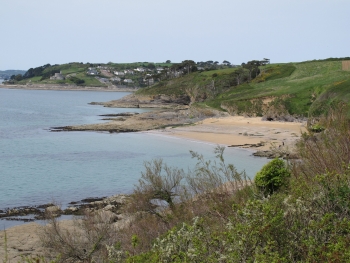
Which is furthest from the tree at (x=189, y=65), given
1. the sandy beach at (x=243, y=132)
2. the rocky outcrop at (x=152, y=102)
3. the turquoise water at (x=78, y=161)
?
the turquoise water at (x=78, y=161)

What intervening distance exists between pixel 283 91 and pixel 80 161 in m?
35.3

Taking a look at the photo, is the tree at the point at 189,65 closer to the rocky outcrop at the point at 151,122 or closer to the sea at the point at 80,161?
the rocky outcrop at the point at 151,122

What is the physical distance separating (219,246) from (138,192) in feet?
35.6

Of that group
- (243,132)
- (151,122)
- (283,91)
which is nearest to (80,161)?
(243,132)

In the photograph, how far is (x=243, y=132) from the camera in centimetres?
4678

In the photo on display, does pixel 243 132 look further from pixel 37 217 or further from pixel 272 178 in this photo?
pixel 272 178

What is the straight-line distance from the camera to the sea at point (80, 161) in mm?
26369

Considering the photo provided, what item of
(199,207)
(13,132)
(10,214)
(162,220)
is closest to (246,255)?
(199,207)

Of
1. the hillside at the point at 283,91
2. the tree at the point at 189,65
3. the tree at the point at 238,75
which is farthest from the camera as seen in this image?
the tree at the point at 189,65

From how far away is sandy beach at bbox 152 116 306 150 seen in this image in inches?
1606

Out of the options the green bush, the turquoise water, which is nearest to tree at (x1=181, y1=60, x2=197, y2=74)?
the turquoise water

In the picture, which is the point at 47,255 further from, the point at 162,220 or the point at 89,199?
the point at 89,199

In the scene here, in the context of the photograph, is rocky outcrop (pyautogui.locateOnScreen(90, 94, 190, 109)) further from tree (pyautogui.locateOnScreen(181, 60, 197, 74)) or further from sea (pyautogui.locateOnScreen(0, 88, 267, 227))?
sea (pyautogui.locateOnScreen(0, 88, 267, 227))

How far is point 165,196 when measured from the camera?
17.5 metres
